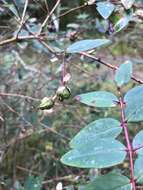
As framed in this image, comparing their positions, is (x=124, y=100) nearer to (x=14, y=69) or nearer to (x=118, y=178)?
(x=118, y=178)

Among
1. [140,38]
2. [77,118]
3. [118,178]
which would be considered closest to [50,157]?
[77,118]

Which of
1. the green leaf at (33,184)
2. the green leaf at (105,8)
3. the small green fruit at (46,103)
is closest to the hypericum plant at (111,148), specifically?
the small green fruit at (46,103)

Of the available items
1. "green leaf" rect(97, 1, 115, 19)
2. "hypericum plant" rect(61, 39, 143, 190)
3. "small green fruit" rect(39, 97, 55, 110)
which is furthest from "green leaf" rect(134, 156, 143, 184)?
"green leaf" rect(97, 1, 115, 19)

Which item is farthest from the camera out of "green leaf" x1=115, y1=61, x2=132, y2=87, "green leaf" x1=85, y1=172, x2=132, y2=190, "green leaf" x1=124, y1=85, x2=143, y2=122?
"green leaf" x1=115, y1=61, x2=132, y2=87

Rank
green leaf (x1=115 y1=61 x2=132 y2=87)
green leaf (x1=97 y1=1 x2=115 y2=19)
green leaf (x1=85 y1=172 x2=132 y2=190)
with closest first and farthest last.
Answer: green leaf (x1=85 y1=172 x2=132 y2=190) < green leaf (x1=115 y1=61 x2=132 y2=87) < green leaf (x1=97 y1=1 x2=115 y2=19)

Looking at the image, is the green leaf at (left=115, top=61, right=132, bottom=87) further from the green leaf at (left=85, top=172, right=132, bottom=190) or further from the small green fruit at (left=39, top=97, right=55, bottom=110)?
the green leaf at (left=85, top=172, right=132, bottom=190)
